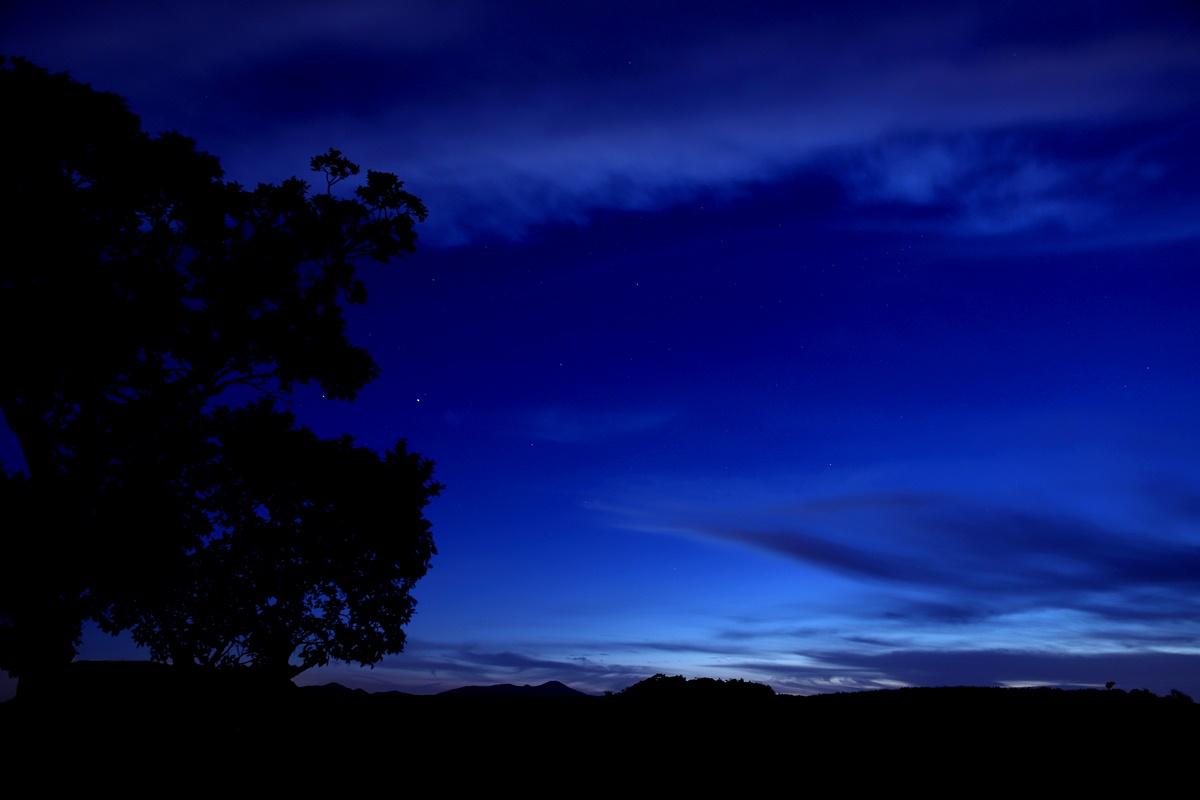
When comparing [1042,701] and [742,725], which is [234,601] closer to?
[742,725]

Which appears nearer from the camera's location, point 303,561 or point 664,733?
point 664,733

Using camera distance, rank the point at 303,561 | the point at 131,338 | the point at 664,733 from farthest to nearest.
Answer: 1. the point at 303,561
2. the point at 131,338
3. the point at 664,733

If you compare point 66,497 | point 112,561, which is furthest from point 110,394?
point 112,561

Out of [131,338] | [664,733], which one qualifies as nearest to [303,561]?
[131,338]

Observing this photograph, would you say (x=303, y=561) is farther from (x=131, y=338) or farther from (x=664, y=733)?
(x=664, y=733)

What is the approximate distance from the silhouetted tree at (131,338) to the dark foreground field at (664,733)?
3649 millimetres

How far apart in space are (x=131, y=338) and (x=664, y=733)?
16875 mm

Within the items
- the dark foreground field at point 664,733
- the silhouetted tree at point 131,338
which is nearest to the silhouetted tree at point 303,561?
the silhouetted tree at point 131,338

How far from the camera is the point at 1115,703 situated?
1783cm

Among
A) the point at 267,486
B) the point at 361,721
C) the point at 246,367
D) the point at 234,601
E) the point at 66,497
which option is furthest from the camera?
the point at 234,601

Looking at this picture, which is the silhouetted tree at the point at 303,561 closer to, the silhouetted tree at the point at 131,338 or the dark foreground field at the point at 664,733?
the silhouetted tree at the point at 131,338

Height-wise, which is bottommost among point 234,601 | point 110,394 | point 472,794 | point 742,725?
point 472,794

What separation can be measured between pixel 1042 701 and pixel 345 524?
21.7 metres

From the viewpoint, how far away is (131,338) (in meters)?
23.0
